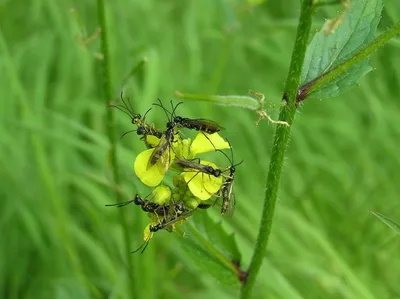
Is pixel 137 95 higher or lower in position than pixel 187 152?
higher

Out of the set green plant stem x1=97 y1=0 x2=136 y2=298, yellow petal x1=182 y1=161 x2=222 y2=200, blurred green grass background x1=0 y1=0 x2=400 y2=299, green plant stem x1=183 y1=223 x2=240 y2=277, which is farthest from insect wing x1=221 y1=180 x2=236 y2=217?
blurred green grass background x1=0 y1=0 x2=400 y2=299

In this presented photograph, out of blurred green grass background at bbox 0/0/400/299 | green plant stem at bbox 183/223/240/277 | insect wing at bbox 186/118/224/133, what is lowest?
green plant stem at bbox 183/223/240/277

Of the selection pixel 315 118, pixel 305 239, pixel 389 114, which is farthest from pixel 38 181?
pixel 389 114

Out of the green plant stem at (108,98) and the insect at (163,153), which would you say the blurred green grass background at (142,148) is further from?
the insect at (163,153)

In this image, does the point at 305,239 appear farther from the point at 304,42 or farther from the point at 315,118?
the point at 304,42

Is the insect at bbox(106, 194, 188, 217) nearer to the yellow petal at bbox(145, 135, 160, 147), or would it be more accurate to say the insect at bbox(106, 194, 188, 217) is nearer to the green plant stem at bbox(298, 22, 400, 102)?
the yellow petal at bbox(145, 135, 160, 147)

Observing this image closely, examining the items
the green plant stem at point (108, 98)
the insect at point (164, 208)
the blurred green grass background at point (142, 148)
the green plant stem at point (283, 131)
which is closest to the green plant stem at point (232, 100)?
A: the green plant stem at point (283, 131)
